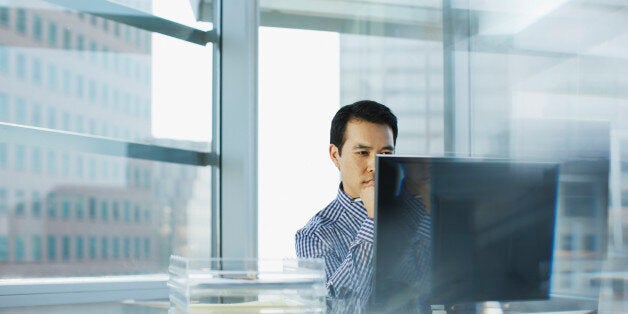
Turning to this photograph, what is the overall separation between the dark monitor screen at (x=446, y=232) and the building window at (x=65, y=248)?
2.12 metres

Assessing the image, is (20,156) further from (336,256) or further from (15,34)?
(336,256)

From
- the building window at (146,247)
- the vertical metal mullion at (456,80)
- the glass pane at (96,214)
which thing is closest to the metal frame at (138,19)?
the glass pane at (96,214)

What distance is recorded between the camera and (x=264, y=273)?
1.02 m

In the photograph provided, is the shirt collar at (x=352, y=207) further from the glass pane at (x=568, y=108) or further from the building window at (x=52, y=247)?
the building window at (x=52, y=247)

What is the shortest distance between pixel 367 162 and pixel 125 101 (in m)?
1.59

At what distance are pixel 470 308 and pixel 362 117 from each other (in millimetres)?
899

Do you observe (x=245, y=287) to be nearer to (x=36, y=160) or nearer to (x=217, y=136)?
(x=36, y=160)

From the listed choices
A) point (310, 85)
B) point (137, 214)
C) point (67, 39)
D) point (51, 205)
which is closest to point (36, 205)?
point (51, 205)

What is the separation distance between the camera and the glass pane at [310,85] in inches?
138

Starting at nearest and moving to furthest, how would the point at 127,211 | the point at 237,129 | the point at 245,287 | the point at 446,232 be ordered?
the point at 245,287
the point at 446,232
the point at 127,211
the point at 237,129

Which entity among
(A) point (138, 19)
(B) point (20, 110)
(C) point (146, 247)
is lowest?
(C) point (146, 247)

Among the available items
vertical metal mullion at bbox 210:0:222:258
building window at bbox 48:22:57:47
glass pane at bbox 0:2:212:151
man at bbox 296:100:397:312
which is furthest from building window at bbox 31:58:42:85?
man at bbox 296:100:397:312

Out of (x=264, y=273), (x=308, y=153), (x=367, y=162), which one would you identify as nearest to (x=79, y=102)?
(x=308, y=153)

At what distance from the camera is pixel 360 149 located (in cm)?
191
